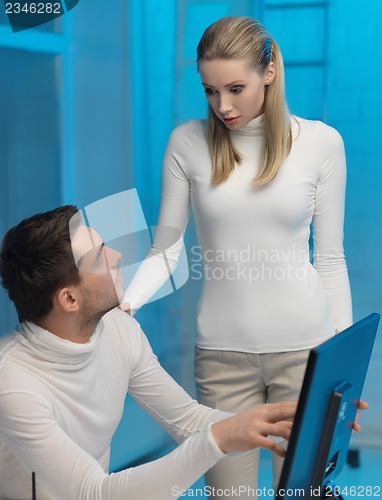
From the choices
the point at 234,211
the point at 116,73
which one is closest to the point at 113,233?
the point at 234,211

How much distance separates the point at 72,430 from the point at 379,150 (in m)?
2.28

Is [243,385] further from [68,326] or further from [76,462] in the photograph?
[76,462]

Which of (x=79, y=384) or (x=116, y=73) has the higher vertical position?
(x=116, y=73)

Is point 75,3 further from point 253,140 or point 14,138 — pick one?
point 253,140

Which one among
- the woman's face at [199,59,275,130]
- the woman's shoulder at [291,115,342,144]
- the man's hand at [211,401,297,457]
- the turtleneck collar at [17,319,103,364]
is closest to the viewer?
the man's hand at [211,401,297,457]

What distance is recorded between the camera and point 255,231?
2.06m

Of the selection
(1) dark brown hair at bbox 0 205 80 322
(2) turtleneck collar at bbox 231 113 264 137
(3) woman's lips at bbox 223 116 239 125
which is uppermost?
(3) woman's lips at bbox 223 116 239 125

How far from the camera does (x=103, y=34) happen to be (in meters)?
3.43

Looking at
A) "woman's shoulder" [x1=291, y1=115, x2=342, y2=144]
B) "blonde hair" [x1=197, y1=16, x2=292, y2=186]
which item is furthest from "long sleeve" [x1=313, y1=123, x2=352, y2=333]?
"blonde hair" [x1=197, y1=16, x2=292, y2=186]

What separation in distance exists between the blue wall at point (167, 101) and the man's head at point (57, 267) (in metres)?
1.59

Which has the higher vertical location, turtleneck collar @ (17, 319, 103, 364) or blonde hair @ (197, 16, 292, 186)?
blonde hair @ (197, 16, 292, 186)

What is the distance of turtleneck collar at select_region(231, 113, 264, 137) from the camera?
212 centimetres

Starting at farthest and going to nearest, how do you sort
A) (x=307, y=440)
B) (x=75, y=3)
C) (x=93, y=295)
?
(x=75, y=3)
(x=93, y=295)
(x=307, y=440)

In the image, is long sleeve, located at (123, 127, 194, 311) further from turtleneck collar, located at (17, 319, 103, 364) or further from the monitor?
the monitor
